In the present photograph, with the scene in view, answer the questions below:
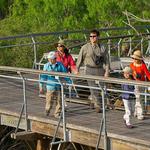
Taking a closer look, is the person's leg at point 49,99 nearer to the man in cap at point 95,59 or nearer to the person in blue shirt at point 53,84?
the person in blue shirt at point 53,84

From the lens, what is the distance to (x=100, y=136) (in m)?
11.0

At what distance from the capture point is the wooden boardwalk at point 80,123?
10.8m

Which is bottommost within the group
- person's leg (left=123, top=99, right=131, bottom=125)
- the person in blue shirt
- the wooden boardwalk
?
the wooden boardwalk

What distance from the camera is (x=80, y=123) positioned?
1186 centimetres

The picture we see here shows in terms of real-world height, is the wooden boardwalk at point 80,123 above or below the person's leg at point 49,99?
below

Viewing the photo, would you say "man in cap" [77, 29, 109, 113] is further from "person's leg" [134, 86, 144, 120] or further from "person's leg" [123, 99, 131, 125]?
"person's leg" [123, 99, 131, 125]

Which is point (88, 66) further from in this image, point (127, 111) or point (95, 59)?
point (127, 111)

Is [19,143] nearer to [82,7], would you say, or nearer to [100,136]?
[100,136]

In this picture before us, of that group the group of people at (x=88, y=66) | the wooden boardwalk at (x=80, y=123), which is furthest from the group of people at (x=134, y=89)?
the group of people at (x=88, y=66)

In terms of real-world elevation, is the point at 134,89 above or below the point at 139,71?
below

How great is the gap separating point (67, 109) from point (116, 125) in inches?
73.1

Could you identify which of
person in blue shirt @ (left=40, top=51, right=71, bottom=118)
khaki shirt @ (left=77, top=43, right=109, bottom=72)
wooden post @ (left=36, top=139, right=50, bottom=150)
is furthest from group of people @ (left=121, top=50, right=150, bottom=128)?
wooden post @ (left=36, top=139, right=50, bottom=150)

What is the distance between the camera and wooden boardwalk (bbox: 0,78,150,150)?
35.4 ft

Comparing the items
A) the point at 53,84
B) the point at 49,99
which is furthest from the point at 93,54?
the point at 49,99
